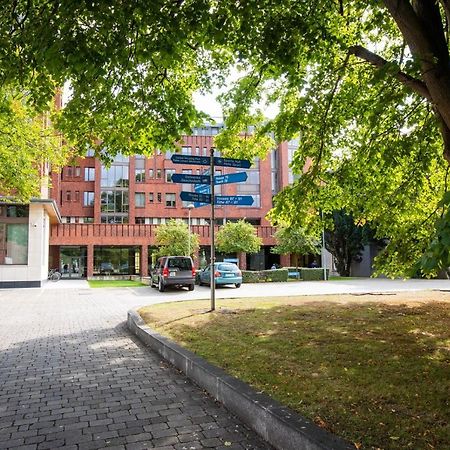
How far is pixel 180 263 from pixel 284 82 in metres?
13.0

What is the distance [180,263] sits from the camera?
2270cm

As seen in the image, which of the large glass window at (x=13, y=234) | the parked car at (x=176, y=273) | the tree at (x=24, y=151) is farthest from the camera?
the large glass window at (x=13, y=234)

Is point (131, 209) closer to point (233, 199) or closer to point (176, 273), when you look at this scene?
point (176, 273)

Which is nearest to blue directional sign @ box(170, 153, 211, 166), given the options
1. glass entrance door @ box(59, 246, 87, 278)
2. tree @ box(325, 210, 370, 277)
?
tree @ box(325, 210, 370, 277)

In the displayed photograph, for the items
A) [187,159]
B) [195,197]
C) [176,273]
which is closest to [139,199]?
[176,273]

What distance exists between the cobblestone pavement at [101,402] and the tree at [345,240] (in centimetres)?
3480

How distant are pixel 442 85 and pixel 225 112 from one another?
22.6ft

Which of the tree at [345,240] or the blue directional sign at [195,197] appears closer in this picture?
the blue directional sign at [195,197]

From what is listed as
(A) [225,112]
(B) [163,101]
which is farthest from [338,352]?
(A) [225,112]

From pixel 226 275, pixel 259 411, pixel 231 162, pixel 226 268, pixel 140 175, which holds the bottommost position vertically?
pixel 259 411

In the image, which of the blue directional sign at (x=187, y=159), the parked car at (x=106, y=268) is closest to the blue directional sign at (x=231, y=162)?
the blue directional sign at (x=187, y=159)

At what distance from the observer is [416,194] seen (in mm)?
10227

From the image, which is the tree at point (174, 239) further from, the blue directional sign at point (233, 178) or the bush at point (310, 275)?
the blue directional sign at point (233, 178)

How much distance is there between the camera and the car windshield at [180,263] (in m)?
22.5
